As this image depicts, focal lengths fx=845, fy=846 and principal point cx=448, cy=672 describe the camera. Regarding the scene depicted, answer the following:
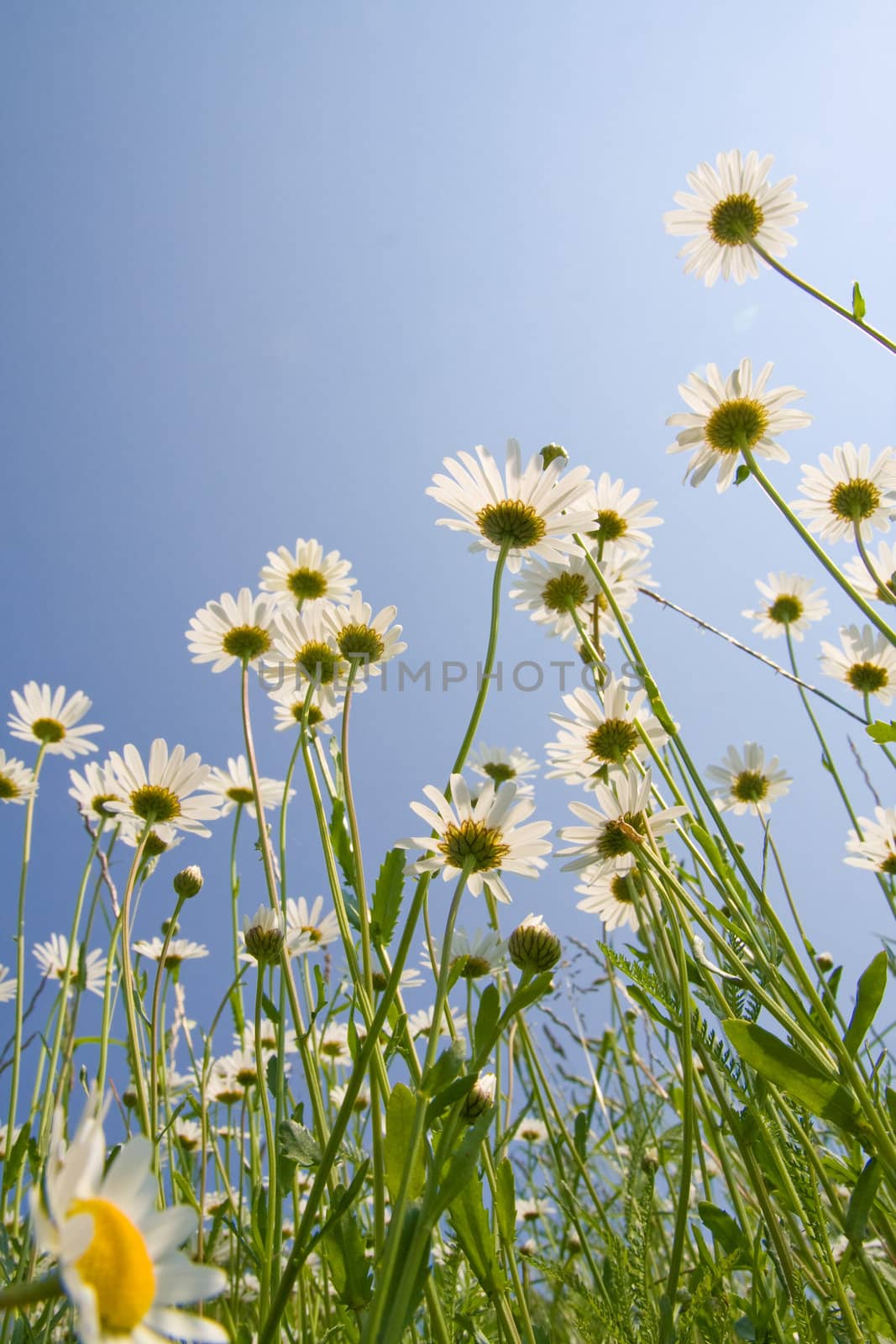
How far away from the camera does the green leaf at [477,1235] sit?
844 millimetres

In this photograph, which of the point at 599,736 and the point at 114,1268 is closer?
the point at 114,1268

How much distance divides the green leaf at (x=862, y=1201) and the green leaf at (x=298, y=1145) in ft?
1.77

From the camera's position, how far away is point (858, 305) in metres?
1.32

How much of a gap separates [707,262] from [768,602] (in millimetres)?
1078

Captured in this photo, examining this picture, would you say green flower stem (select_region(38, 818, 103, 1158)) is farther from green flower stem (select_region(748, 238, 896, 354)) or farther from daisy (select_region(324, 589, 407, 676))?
green flower stem (select_region(748, 238, 896, 354))

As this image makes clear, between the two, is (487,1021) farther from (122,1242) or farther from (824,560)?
(824,560)

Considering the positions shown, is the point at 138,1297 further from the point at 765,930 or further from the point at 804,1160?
the point at 765,930

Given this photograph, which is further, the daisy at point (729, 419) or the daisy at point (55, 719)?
the daisy at point (55, 719)

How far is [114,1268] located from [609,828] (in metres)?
0.90

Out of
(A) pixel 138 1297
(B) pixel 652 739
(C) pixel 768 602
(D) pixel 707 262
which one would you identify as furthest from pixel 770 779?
(A) pixel 138 1297

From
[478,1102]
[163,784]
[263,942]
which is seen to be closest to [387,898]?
[478,1102]

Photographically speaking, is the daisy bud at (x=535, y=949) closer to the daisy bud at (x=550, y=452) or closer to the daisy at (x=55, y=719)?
the daisy bud at (x=550, y=452)

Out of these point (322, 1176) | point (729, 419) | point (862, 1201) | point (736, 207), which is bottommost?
point (862, 1201)

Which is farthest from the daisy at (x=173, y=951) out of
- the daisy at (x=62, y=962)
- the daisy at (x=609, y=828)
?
the daisy at (x=609, y=828)
